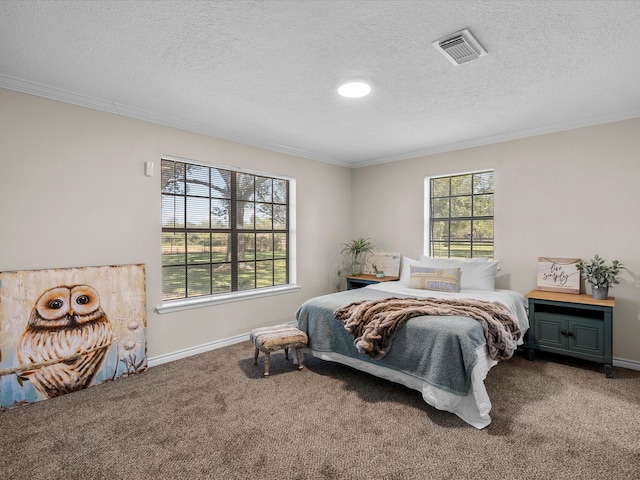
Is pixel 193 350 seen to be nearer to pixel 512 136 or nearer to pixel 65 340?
pixel 65 340

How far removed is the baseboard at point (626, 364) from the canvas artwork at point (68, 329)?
4632 mm

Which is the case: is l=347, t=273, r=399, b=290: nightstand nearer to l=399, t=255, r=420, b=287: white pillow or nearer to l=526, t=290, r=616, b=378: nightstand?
l=399, t=255, r=420, b=287: white pillow

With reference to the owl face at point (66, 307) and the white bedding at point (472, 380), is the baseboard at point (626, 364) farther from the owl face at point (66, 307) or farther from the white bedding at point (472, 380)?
the owl face at point (66, 307)

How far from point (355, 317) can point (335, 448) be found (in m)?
1.09

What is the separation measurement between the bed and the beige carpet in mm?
150

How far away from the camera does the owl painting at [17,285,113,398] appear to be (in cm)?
271

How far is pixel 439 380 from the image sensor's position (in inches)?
96.2

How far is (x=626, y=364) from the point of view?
133 inches

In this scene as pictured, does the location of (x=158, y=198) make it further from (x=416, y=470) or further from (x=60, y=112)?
(x=416, y=470)

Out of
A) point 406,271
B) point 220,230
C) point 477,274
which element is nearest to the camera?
point 477,274

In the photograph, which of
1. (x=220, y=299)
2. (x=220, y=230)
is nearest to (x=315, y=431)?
(x=220, y=299)

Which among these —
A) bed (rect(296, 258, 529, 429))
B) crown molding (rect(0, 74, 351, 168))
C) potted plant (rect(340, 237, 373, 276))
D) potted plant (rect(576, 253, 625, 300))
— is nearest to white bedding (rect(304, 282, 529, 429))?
bed (rect(296, 258, 529, 429))

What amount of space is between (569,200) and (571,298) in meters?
1.07

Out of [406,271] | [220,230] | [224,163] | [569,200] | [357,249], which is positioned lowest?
[406,271]
